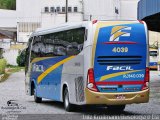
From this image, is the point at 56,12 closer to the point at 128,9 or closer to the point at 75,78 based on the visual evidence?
the point at 128,9

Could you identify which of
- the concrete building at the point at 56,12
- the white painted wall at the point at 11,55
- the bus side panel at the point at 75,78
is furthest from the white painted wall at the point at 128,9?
the bus side panel at the point at 75,78

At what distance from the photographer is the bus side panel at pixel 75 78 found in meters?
19.2

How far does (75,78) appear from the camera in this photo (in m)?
19.7

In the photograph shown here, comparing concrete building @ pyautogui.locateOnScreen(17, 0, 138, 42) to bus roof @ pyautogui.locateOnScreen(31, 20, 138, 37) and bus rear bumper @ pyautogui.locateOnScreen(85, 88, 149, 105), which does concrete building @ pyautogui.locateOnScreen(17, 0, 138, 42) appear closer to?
bus roof @ pyautogui.locateOnScreen(31, 20, 138, 37)

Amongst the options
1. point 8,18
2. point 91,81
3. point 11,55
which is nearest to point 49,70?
point 91,81

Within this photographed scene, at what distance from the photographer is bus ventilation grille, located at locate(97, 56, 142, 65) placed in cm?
1881

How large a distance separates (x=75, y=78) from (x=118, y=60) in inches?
66.3

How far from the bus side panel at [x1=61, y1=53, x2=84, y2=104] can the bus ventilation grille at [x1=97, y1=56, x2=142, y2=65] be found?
0.72 m

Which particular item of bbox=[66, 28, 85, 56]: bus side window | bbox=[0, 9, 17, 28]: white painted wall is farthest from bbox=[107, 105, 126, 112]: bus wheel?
bbox=[0, 9, 17, 28]: white painted wall

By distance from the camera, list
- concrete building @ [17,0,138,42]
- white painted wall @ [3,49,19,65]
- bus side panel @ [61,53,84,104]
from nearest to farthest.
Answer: bus side panel @ [61,53,84,104], white painted wall @ [3,49,19,65], concrete building @ [17,0,138,42]

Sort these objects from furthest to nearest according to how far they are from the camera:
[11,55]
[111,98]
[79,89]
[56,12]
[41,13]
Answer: [41,13]
[56,12]
[11,55]
[79,89]
[111,98]

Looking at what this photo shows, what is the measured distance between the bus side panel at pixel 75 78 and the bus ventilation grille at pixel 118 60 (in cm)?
72

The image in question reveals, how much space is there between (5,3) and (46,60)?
130054mm

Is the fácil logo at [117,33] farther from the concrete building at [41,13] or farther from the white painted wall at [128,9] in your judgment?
the white painted wall at [128,9]
